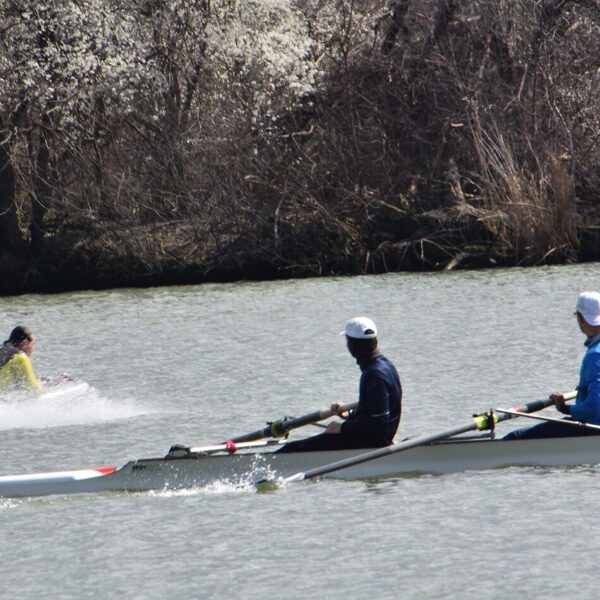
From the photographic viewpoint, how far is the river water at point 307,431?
9703 millimetres

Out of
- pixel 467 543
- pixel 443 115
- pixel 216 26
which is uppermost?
pixel 216 26

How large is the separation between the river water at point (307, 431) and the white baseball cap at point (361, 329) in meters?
1.40

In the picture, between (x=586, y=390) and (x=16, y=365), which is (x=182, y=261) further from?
(x=586, y=390)

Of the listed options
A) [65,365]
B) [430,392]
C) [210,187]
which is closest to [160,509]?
[430,392]

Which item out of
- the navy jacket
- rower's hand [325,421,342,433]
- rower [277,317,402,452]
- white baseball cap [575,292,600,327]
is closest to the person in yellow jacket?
rower [277,317,402,452]

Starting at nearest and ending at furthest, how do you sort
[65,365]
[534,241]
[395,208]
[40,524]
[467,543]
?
1. [467,543]
2. [40,524]
3. [65,365]
4. [534,241]
5. [395,208]

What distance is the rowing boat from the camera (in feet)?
38.7

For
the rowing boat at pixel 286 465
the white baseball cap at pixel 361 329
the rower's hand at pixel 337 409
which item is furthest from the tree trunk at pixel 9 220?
the white baseball cap at pixel 361 329

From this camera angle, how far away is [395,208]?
3222 cm

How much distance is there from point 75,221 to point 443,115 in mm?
9103

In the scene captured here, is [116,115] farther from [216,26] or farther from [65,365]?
[65,365]

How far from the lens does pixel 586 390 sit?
11477 mm

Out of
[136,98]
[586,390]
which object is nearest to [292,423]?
[586,390]

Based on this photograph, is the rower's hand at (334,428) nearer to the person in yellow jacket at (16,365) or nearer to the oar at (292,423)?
the oar at (292,423)
